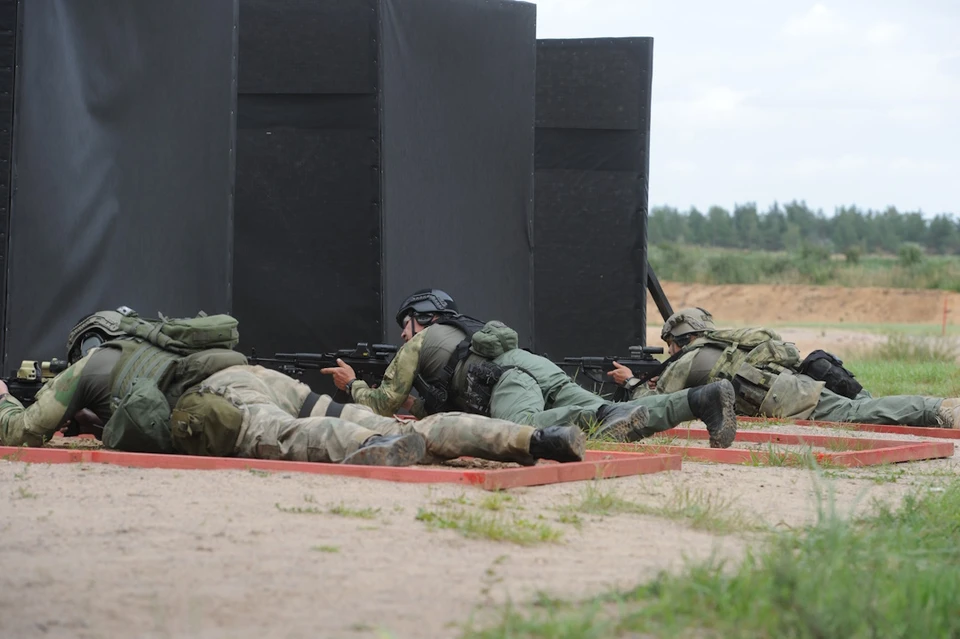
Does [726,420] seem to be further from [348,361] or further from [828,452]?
[348,361]

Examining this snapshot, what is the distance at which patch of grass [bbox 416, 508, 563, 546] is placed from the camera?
4.09 meters

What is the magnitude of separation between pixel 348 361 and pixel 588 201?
3.33 metres

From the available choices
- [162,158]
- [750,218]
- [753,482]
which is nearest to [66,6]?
[162,158]

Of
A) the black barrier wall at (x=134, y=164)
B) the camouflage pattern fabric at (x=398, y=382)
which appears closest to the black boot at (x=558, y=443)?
the camouflage pattern fabric at (x=398, y=382)

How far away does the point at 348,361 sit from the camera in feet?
26.7

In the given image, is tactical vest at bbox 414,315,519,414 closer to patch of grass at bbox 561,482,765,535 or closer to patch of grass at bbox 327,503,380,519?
patch of grass at bbox 561,482,765,535

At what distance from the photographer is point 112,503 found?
465 cm

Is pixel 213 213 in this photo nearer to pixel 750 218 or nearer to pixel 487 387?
pixel 487 387

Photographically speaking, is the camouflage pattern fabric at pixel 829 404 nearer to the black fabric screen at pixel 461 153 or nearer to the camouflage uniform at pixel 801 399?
the camouflage uniform at pixel 801 399

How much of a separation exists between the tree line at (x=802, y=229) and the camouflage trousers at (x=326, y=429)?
57964mm

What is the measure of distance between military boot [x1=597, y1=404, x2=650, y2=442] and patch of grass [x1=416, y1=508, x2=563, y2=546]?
7.86ft

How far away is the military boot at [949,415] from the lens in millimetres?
8844

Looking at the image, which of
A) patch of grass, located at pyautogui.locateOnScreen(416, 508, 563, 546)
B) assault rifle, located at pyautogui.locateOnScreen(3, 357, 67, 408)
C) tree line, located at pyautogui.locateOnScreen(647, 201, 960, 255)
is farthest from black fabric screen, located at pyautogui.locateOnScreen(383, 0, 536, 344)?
tree line, located at pyautogui.locateOnScreen(647, 201, 960, 255)

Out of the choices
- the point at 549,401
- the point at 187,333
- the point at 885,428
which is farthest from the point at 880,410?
the point at 187,333
